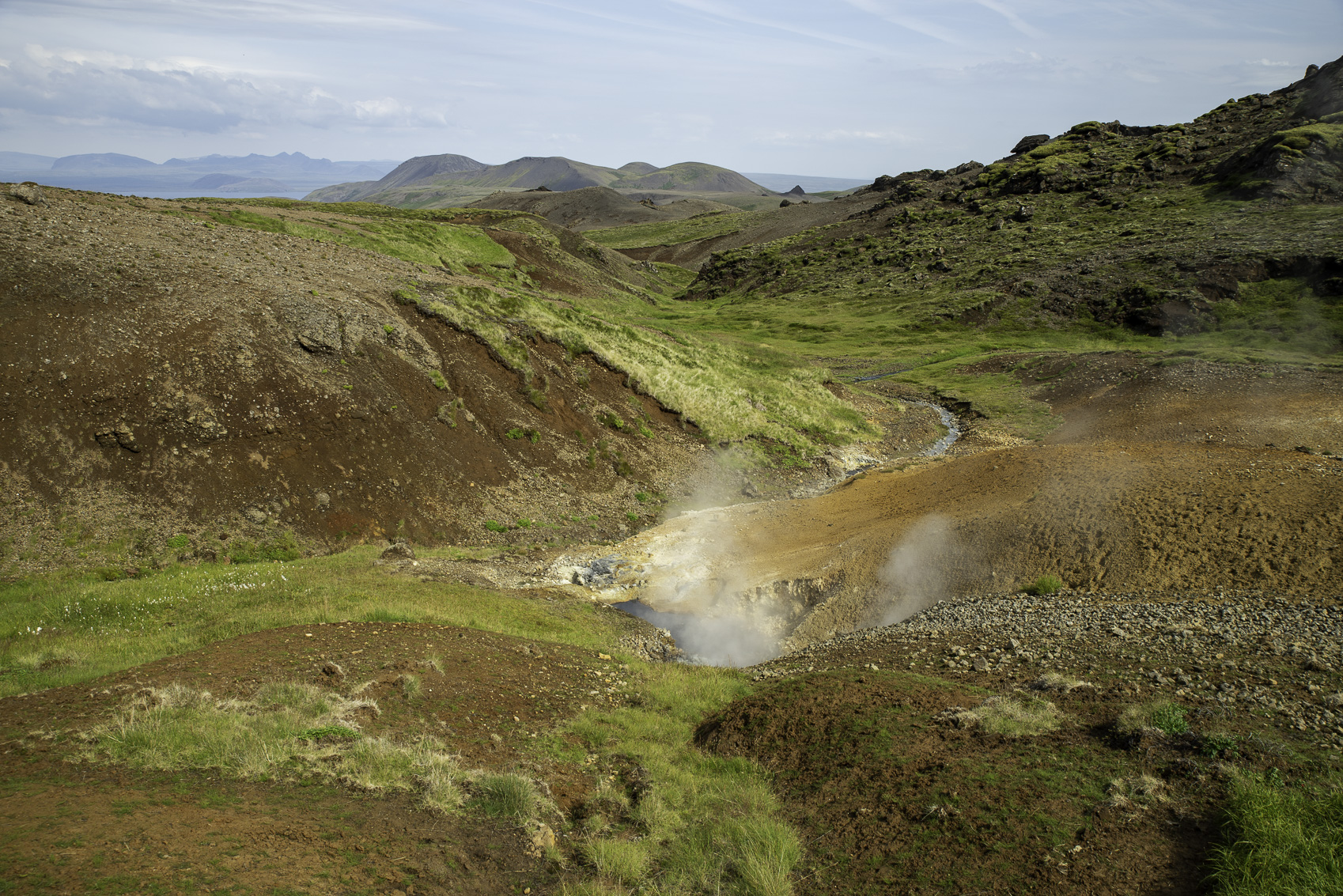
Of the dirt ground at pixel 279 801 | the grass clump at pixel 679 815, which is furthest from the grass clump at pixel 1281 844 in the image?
the dirt ground at pixel 279 801

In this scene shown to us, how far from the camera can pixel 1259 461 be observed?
21.8 meters

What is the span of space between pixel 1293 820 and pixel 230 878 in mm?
12115

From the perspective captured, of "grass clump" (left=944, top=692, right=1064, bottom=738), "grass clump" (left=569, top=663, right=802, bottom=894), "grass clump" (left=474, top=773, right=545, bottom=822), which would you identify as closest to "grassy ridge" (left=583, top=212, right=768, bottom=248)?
"grass clump" (left=569, top=663, right=802, bottom=894)

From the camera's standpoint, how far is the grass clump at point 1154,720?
1048cm

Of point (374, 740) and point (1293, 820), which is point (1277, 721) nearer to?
point (1293, 820)

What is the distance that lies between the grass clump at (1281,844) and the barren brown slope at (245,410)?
22357 mm

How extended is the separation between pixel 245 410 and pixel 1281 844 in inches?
1109

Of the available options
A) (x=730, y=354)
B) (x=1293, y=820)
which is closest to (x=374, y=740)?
(x=1293, y=820)

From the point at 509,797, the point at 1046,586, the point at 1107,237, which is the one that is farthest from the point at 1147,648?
the point at 1107,237

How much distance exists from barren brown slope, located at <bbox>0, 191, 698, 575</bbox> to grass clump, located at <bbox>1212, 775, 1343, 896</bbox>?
22.4 meters

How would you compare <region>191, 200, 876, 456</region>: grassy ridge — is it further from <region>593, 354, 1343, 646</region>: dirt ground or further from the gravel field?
the gravel field

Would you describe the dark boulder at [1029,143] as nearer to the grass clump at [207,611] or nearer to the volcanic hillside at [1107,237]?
the volcanic hillside at [1107,237]

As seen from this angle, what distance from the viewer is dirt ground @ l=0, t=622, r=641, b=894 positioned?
6988 mm

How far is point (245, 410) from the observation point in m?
23.9
